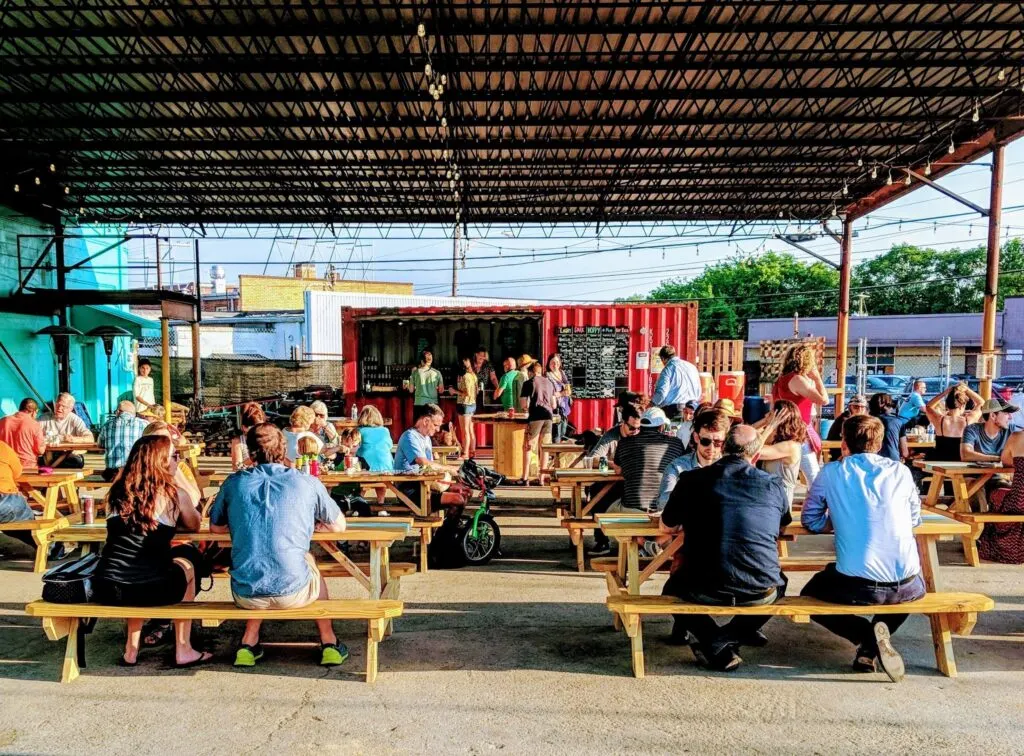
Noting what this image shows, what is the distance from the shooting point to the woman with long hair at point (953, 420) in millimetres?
7578

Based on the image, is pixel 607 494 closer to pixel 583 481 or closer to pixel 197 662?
pixel 583 481

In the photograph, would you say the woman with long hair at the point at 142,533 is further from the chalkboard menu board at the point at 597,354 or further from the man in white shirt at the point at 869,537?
the chalkboard menu board at the point at 597,354

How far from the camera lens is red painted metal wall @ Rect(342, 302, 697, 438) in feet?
43.9

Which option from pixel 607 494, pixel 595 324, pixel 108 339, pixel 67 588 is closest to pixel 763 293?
pixel 595 324

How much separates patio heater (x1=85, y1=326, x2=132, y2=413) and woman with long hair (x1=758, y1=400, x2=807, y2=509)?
569 inches

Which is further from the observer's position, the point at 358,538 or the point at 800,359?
the point at 800,359

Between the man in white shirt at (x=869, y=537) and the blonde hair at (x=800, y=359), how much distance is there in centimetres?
266

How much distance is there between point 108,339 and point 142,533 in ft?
46.5

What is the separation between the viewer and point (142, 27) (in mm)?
8695

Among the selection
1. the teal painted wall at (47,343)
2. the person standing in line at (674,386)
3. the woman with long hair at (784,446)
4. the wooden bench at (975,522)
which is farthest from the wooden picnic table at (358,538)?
the teal painted wall at (47,343)

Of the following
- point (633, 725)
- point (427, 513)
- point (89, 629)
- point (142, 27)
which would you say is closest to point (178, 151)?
point (142, 27)

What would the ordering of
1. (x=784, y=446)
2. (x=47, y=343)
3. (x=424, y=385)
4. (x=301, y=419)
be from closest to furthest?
(x=784, y=446) < (x=301, y=419) < (x=424, y=385) < (x=47, y=343)

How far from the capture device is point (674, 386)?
827cm

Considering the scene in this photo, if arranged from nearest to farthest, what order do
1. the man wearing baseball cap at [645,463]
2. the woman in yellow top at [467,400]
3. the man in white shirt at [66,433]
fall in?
the man wearing baseball cap at [645,463] < the man in white shirt at [66,433] < the woman in yellow top at [467,400]
